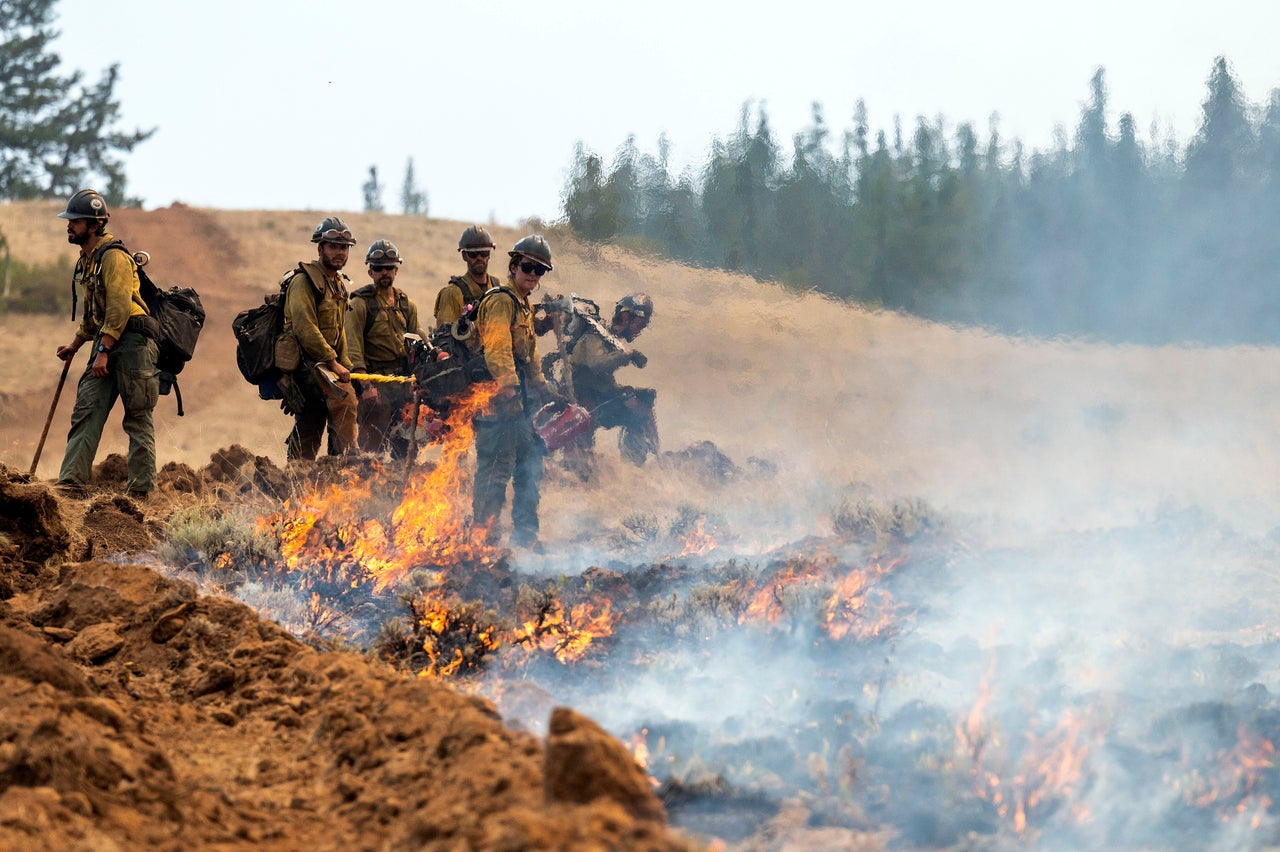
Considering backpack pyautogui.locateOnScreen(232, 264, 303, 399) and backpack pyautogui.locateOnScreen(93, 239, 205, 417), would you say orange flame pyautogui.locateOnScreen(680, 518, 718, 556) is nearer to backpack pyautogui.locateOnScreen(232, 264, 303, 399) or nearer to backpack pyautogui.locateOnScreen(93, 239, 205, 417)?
backpack pyautogui.locateOnScreen(232, 264, 303, 399)

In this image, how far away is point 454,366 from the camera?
8891 mm

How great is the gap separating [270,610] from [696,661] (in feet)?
7.89

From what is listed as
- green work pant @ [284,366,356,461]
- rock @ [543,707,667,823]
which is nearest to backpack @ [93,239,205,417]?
green work pant @ [284,366,356,461]

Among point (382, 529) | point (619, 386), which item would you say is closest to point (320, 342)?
point (382, 529)

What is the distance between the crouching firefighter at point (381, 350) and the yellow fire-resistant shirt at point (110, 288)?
5.88ft

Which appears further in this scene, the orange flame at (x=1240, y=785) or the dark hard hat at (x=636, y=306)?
the dark hard hat at (x=636, y=306)

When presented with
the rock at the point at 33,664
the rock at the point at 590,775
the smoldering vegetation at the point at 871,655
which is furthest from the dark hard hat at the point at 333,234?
the rock at the point at 590,775

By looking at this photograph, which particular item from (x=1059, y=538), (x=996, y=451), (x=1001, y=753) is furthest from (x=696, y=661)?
(x=996, y=451)

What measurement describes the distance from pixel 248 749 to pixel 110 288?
5367 mm

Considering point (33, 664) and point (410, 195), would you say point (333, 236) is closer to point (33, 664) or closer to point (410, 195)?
point (33, 664)

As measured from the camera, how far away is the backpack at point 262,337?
932 cm

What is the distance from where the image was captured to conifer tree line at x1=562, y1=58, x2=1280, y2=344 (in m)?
15.0

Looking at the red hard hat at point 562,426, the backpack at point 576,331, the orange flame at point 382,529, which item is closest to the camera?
the orange flame at point 382,529

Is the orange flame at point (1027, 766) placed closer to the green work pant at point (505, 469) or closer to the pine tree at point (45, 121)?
the green work pant at point (505, 469)
